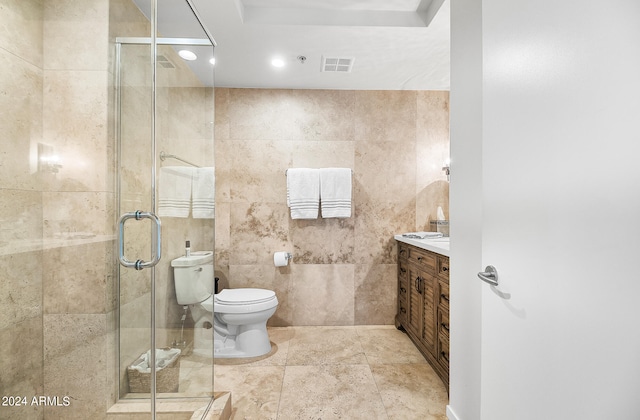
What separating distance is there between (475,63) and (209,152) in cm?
135

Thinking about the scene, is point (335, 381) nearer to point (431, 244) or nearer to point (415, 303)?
point (415, 303)

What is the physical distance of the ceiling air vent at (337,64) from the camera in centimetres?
246

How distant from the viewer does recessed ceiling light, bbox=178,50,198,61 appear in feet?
4.60

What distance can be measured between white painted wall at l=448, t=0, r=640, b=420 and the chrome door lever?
0.03 metres

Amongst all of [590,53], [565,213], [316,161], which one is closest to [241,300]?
[316,161]

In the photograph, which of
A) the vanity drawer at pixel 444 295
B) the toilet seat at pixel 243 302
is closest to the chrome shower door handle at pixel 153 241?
the toilet seat at pixel 243 302

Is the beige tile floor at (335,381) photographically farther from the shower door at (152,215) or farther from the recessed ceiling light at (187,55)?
the recessed ceiling light at (187,55)

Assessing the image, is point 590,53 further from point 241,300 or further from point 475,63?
point 241,300

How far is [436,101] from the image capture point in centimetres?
304

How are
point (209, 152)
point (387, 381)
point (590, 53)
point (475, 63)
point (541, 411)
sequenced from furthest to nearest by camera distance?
point (387, 381) → point (209, 152) → point (475, 63) → point (541, 411) → point (590, 53)

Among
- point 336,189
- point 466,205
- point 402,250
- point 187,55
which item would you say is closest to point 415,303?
point 402,250

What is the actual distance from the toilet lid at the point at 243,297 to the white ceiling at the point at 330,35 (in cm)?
156

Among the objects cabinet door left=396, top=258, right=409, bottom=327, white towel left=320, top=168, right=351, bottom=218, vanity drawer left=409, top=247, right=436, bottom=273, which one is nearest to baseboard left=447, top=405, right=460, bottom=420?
vanity drawer left=409, top=247, right=436, bottom=273

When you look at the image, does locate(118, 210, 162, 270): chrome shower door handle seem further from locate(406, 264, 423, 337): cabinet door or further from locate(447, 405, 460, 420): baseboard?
locate(406, 264, 423, 337): cabinet door
